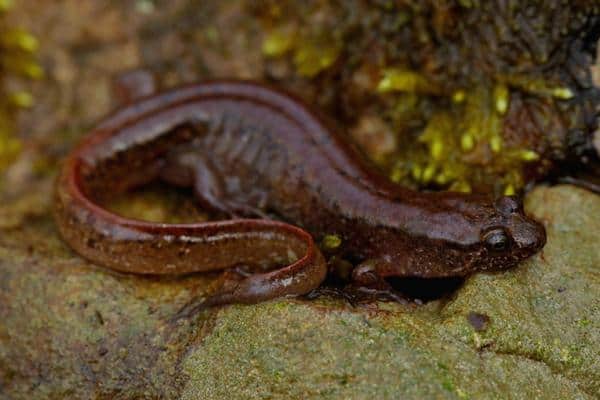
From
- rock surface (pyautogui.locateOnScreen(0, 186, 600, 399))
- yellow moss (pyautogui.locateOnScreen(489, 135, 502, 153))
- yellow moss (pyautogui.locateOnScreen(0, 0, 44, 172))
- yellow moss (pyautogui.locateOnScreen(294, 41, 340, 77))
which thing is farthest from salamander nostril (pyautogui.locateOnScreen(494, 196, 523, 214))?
yellow moss (pyautogui.locateOnScreen(0, 0, 44, 172))

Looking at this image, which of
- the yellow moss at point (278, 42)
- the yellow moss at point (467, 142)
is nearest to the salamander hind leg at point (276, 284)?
the yellow moss at point (467, 142)

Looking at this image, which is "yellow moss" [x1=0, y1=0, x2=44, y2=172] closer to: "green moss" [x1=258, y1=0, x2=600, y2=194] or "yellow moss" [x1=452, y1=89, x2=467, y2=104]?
"green moss" [x1=258, y1=0, x2=600, y2=194]

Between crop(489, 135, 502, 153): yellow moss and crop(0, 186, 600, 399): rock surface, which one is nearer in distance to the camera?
crop(0, 186, 600, 399): rock surface

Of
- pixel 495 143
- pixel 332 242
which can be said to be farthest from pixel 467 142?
pixel 332 242

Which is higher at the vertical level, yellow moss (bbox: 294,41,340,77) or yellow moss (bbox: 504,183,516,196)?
yellow moss (bbox: 294,41,340,77)

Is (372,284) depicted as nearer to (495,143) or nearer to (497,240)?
(497,240)

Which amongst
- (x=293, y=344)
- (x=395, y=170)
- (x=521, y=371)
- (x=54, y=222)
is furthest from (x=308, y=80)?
(x=521, y=371)

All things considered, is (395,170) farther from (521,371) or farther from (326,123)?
(521,371)
